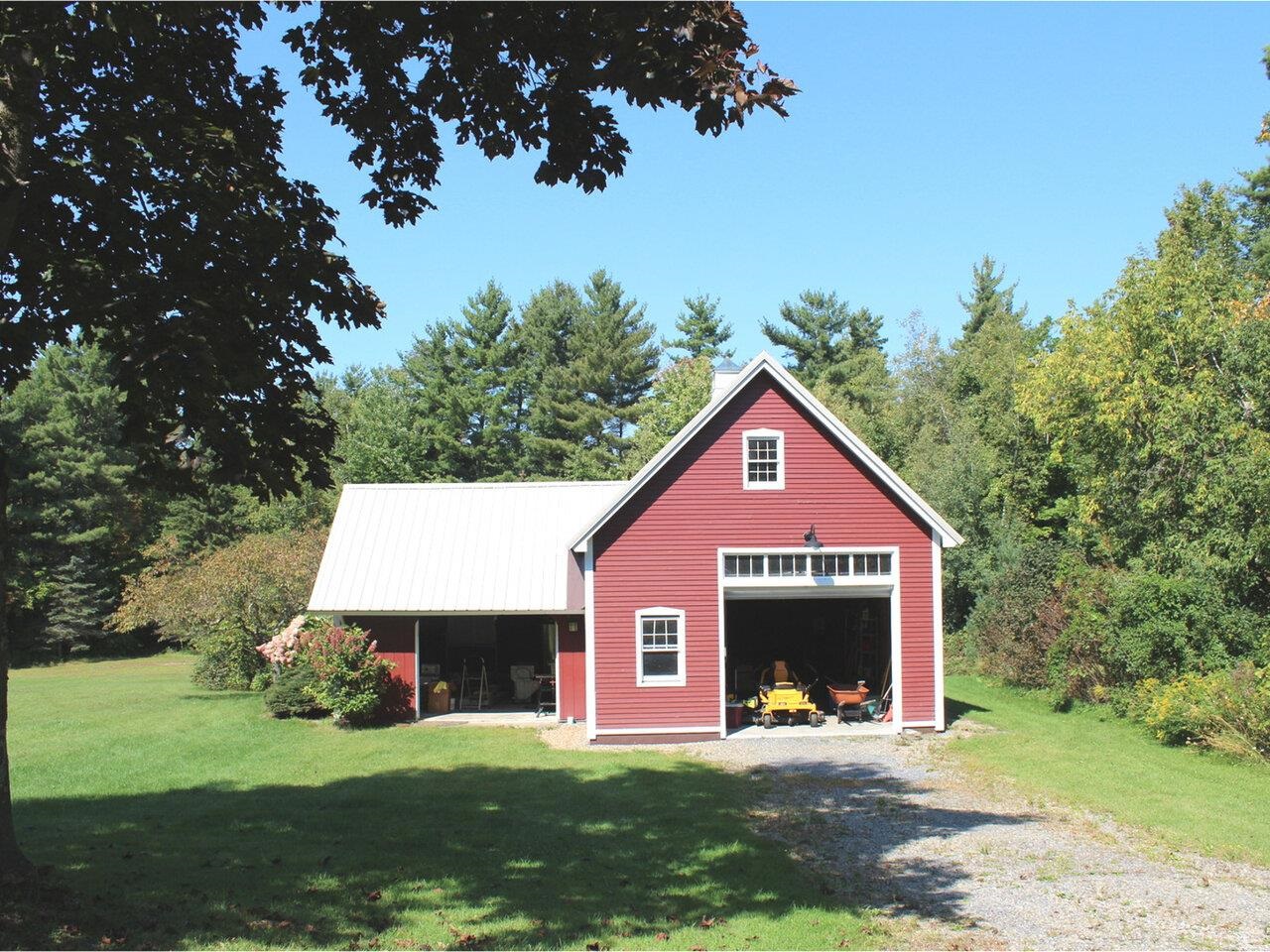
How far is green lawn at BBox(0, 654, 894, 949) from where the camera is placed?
922cm

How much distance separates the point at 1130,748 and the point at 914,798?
5.98 meters

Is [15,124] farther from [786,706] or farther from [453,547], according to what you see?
[453,547]

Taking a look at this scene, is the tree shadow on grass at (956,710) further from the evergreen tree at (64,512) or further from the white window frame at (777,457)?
the evergreen tree at (64,512)

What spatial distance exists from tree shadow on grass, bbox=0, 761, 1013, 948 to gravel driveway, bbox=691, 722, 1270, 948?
0.19 meters

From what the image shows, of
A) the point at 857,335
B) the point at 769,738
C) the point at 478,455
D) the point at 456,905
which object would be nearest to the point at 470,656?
the point at 769,738

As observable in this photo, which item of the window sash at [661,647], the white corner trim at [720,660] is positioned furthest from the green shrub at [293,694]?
the white corner trim at [720,660]

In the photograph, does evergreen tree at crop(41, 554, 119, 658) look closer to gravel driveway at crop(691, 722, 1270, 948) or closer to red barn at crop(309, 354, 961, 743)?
red barn at crop(309, 354, 961, 743)

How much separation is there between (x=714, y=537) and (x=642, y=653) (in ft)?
9.30

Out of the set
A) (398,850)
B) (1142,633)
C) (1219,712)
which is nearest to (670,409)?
(1142,633)

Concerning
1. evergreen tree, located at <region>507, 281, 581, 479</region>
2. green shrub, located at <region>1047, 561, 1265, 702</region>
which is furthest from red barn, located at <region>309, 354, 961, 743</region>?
evergreen tree, located at <region>507, 281, 581, 479</region>

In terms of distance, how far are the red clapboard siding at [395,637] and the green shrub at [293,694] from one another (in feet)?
5.45

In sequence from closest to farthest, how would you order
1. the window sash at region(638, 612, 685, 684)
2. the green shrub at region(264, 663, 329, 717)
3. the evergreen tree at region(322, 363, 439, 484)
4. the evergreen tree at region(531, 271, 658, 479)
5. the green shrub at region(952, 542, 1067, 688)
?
the window sash at region(638, 612, 685, 684) < the green shrub at region(264, 663, 329, 717) < the green shrub at region(952, 542, 1067, 688) < the evergreen tree at region(322, 363, 439, 484) < the evergreen tree at region(531, 271, 658, 479)

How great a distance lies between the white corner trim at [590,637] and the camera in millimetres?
21969

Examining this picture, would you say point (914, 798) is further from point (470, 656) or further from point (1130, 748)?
point (470, 656)
